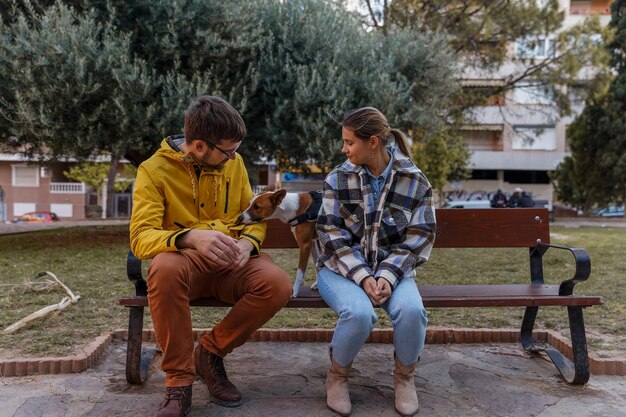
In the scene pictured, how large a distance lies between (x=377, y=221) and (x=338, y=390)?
0.93 metres

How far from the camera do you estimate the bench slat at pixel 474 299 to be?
10.3 feet

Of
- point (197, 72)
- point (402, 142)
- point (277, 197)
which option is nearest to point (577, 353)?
point (402, 142)

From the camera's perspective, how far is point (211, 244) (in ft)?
9.11

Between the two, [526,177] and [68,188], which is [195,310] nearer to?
[68,188]

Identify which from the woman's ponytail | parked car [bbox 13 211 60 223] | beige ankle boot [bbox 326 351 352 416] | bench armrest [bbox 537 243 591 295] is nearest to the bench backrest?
bench armrest [bbox 537 243 591 295]

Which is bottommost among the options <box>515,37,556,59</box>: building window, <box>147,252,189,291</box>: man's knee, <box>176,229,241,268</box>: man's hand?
<box>147,252,189,291</box>: man's knee

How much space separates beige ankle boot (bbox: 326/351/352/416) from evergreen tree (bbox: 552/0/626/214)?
2586cm

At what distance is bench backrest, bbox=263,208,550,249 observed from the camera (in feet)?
13.6

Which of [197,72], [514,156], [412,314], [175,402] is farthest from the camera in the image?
[514,156]

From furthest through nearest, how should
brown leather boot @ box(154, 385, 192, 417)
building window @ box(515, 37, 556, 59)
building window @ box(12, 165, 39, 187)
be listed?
building window @ box(12, 165, 39, 187) → building window @ box(515, 37, 556, 59) → brown leather boot @ box(154, 385, 192, 417)

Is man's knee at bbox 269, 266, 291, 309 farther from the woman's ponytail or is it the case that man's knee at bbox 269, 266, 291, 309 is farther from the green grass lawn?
the green grass lawn

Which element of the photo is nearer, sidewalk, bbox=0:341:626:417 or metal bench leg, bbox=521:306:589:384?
sidewalk, bbox=0:341:626:417

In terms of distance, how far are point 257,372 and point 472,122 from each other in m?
18.3

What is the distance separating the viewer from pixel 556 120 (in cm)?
2020
